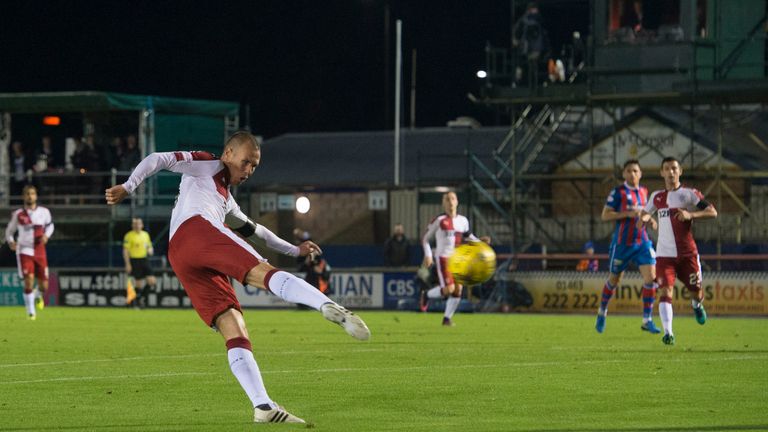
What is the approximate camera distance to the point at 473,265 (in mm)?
19203

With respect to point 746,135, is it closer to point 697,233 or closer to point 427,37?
point 697,233

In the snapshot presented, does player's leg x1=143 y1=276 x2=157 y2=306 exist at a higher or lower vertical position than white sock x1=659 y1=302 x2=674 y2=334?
lower

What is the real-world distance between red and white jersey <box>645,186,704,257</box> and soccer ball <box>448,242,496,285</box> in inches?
101

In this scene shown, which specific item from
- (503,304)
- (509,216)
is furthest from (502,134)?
(503,304)

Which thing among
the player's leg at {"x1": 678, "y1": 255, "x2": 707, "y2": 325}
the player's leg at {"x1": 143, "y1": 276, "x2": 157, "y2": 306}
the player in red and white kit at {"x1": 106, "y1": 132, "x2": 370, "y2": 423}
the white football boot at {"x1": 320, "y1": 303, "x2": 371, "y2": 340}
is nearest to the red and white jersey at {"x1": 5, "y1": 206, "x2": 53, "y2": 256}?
the player's leg at {"x1": 143, "y1": 276, "x2": 157, "y2": 306}

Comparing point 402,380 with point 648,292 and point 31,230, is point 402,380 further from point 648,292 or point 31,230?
point 31,230

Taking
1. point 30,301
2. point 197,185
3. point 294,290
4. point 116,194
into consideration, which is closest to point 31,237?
point 30,301

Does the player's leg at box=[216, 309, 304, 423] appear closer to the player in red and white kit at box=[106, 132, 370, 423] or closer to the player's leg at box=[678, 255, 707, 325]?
the player in red and white kit at box=[106, 132, 370, 423]

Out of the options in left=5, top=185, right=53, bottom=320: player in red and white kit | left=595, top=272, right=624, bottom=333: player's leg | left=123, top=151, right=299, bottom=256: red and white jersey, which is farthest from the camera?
left=5, top=185, right=53, bottom=320: player in red and white kit

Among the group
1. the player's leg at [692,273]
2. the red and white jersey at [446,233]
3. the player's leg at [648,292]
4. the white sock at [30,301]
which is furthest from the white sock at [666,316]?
the white sock at [30,301]

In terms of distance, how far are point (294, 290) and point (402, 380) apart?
3.97m

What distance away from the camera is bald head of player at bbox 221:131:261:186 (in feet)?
36.7

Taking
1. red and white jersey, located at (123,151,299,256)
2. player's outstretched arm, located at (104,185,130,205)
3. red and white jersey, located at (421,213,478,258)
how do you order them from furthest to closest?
red and white jersey, located at (421,213,478,258)
red and white jersey, located at (123,151,299,256)
player's outstretched arm, located at (104,185,130,205)

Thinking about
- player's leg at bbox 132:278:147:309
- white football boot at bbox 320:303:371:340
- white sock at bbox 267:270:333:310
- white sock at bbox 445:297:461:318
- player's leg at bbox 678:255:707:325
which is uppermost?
white sock at bbox 267:270:333:310
